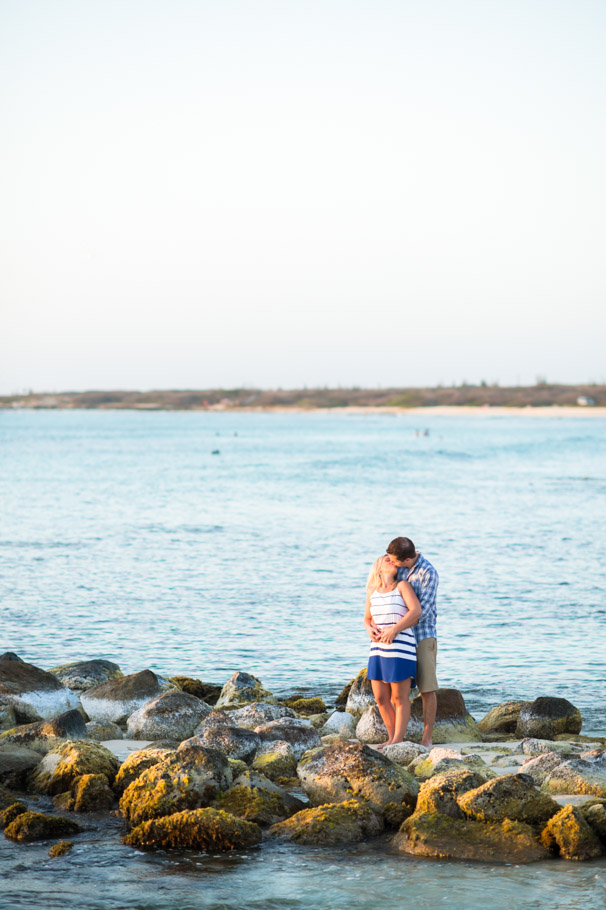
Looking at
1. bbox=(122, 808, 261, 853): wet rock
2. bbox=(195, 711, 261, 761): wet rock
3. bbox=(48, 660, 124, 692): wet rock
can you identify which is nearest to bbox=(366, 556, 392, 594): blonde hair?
bbox=(195, 711, 261, 761): wet rock

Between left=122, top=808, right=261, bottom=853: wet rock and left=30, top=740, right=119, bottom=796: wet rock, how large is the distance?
3.70 ft

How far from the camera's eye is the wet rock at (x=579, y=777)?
8.28 meters

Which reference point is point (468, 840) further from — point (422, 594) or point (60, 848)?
point (60, 848)

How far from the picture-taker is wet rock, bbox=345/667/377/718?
446 inches

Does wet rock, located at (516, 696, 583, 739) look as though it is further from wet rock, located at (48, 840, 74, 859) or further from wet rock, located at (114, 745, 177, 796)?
wet rock, located at (48, 840, 74, 859)

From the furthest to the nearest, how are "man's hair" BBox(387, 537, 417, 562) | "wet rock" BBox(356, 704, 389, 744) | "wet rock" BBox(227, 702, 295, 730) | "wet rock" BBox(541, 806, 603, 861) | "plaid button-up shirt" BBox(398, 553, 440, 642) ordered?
1. "wet rock" BBox(227, 702, 295, 730)
2. "wet rock" BBox(356, 704, 389, 744)
3. "plaid button-up shirt" BBox(398, 553, 440, 642)
4. "man's hair" BBox(387, 537, 417, 562)
5. "wet rock" BBox(541, 806, 603, 861)

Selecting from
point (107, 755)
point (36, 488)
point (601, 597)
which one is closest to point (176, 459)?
point (36, 488)

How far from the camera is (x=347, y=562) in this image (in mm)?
25625

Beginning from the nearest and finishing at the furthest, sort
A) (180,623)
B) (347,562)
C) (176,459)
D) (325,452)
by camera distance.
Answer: (180,623), (347,562), (176,459), (325,452)

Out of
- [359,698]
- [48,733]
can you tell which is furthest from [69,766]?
[359,698]

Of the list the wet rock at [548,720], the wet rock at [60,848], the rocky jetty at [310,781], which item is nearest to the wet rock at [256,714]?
the rocky jetty at [310,781]

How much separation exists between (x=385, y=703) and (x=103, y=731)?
10.0 ft

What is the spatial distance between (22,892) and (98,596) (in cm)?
1448

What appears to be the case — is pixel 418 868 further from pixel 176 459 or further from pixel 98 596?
pixel 176 459
